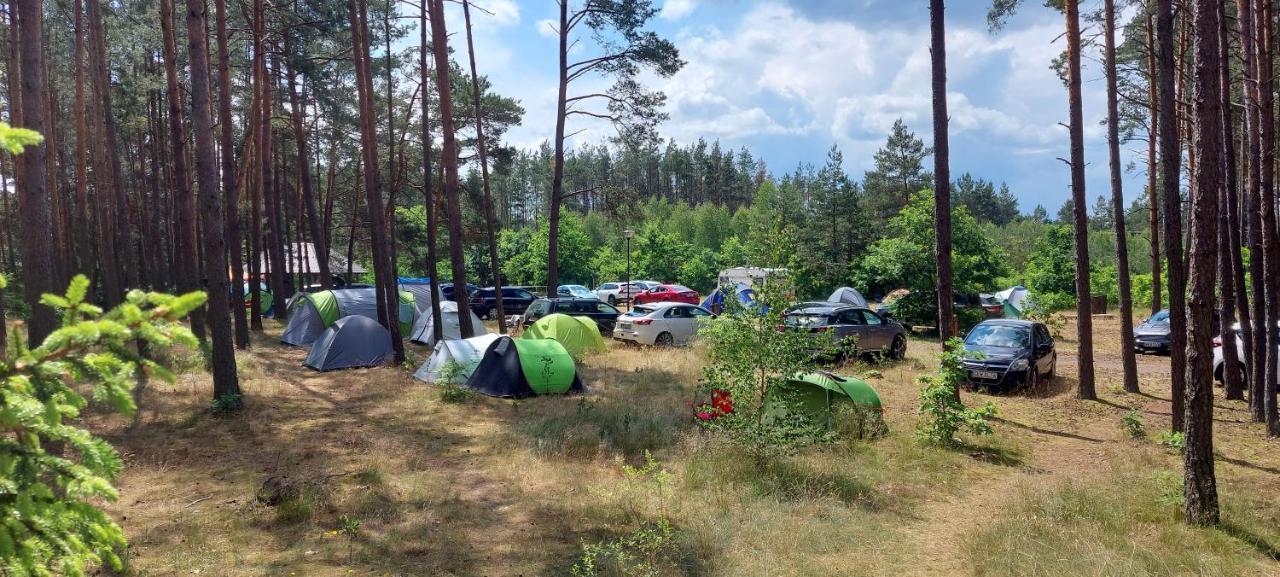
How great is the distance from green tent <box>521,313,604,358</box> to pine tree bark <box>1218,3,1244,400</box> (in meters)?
12.1

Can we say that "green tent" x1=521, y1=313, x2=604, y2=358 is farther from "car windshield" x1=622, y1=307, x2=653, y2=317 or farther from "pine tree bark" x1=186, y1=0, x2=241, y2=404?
"pine tree bark" x1=186, y1=0, x2=241, y2=404

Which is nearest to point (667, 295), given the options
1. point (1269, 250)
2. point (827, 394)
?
point (827, 394)

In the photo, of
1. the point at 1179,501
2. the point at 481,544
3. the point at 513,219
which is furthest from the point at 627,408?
the point at 513,219

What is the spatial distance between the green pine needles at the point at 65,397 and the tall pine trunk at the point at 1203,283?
7.30 meters

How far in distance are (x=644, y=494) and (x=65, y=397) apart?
544 cm

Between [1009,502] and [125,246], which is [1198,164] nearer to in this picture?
[1009,502]

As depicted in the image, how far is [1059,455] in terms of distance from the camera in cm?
930

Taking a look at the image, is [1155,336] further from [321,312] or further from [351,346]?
[321,312]

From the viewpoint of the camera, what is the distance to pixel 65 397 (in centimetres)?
233

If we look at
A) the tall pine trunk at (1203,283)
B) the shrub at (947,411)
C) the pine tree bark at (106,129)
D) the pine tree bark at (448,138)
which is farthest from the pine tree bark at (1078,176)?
the pine tree bark at (106,129)

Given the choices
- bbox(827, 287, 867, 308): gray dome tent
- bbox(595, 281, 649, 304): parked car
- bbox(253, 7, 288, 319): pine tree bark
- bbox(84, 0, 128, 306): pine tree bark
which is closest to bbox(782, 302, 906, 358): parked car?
bbox(827, 287, 867, 308): gray dome tent

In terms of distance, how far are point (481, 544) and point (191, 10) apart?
9.33 m

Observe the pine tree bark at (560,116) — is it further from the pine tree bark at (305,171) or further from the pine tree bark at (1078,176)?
the pine tree bark at (1078,176)

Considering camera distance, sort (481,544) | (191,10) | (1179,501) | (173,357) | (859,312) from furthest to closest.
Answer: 1. (859,312)
2. (173,357)
3. (191,10)
4. (1179,501)
5. (481,544)
